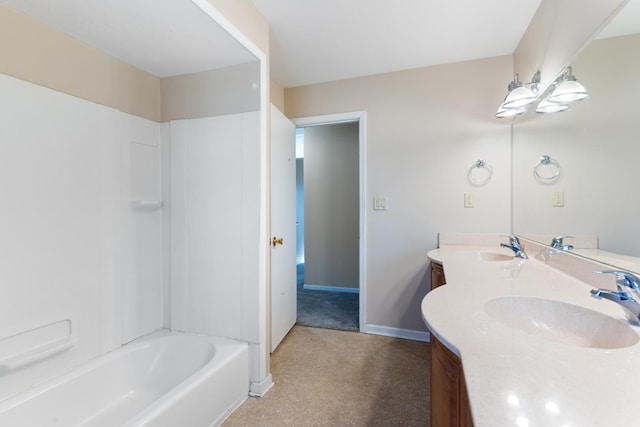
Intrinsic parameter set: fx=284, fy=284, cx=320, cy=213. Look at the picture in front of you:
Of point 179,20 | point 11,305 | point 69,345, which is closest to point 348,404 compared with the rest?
point 69,345

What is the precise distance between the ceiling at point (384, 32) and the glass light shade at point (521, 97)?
1.48 feet

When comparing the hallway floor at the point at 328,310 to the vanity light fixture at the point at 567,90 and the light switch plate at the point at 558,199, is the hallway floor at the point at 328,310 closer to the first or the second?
the light switch plate at the point at 558,199

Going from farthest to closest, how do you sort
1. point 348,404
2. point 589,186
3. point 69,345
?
point 348,404 → point 69,345 → point 589,186

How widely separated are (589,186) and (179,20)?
212cm

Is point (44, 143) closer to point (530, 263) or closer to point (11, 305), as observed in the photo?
point (11, 305)

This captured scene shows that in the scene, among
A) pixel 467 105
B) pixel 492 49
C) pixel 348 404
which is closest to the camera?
pixel 348 404

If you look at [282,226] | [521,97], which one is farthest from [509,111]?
[282,226]

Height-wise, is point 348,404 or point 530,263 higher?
point 530,263

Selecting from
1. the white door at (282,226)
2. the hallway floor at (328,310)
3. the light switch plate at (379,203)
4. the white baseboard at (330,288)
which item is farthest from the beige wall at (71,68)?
the white baseboard at (330,288)

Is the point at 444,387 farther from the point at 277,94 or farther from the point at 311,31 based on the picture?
the point at 277,94

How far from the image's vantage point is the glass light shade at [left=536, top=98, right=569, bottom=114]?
1476mm

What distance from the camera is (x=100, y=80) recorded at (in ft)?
5.45

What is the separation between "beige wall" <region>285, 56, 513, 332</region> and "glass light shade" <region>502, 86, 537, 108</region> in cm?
41

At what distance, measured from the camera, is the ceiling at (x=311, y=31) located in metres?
1.41
